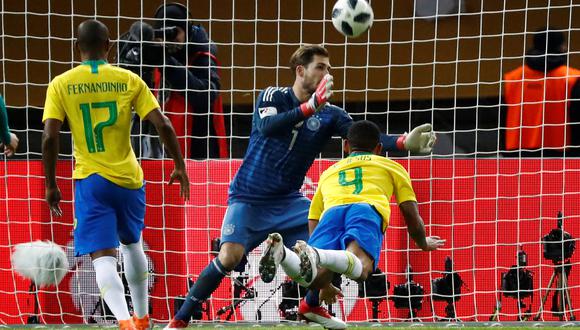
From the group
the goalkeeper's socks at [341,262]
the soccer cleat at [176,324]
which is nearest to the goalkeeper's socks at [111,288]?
the soccer cleat at [176,324]

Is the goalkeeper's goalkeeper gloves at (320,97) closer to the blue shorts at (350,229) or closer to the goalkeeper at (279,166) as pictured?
the goalkeeper at (279,166)

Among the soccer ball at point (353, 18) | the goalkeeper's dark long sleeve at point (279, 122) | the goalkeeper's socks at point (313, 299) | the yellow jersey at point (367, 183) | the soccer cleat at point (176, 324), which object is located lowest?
the soccer cleat at point (176, 324)

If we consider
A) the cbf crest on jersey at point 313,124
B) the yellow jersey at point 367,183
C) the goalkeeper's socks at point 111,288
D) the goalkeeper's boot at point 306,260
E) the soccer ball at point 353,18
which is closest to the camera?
the goalkeeper's boot at point 306,260

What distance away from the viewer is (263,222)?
7430 mm

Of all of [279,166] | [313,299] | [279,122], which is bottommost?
[313,299]

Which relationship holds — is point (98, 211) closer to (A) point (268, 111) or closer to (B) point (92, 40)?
(B) point (92, 40)

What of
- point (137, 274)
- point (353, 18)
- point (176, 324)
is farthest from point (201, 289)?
point (353, 18)

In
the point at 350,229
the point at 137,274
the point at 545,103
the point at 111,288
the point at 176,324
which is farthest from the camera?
the point at 545,103

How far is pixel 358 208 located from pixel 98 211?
1446 millimetres

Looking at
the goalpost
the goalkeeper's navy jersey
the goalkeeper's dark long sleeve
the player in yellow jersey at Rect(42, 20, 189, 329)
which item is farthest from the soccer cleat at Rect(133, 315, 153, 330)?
the goalpost

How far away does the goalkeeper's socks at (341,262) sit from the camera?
630 cm

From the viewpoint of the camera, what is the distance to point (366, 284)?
353 inches

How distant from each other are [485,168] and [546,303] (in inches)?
43.6

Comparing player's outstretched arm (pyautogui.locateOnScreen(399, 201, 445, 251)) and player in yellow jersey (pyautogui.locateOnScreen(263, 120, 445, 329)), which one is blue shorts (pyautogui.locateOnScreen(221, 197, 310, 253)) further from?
player's outstretched arm (pyautogui.locateOnScreen(399, 201, 445, 251))
